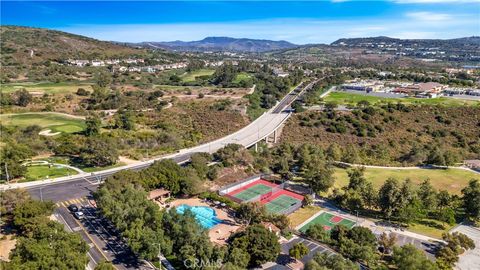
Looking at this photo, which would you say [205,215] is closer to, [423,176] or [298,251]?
[298,251]

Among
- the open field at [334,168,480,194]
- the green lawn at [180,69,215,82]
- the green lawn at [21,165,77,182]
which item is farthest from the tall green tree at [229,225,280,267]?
the green lawn at [180,69,215,82]

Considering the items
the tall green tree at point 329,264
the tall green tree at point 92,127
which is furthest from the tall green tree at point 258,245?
the tall green tree at point 92,127

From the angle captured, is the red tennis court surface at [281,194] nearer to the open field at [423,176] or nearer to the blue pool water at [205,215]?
the blue pool water at [205,215]

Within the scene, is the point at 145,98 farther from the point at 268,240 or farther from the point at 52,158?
the point at 268,240

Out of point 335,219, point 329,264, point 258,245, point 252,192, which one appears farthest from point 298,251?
point 252,192

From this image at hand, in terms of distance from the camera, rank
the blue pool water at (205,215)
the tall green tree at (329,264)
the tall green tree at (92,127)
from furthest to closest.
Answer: the tall green tree at (92,127)
the blue pool water at (205,215)
the tall green tree at (329,264)

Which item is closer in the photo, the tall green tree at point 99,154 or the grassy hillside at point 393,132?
the tall green tree at point 99,154
